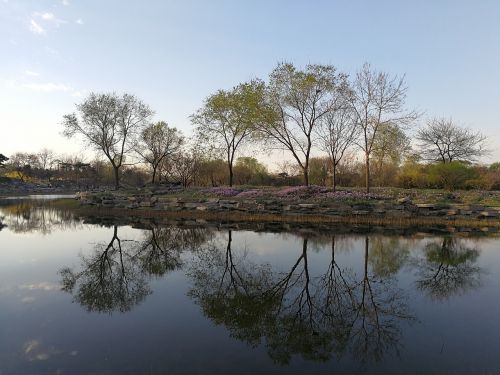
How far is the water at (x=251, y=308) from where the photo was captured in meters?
5.52

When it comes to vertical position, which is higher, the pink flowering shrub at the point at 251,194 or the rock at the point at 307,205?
the pink flowering shrub at the point at 251,194

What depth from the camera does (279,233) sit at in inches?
691

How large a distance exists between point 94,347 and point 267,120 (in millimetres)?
26309

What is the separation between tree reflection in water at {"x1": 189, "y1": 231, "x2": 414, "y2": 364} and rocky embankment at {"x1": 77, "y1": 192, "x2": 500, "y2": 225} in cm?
1057

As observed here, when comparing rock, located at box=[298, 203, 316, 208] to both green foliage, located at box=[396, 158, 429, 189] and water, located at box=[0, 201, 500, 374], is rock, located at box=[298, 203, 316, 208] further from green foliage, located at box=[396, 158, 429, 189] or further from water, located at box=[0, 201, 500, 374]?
green foliage, located at box=[396, 158, 429, 189]

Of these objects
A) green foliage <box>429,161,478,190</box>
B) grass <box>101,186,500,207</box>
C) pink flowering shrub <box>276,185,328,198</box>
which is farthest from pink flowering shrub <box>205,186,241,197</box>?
green foliage <box>429,161,478,190</box>

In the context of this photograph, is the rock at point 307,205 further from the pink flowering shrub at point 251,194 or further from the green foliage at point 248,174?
the green foliage at point 248,174

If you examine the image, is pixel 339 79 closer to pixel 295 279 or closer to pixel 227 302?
pixel 295 279

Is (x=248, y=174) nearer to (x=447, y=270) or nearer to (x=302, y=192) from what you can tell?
(x=302, y=192)

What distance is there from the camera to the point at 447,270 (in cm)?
1085

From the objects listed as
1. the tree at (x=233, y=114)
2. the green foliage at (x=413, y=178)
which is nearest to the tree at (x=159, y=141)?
the tree at (x=233, y=114)

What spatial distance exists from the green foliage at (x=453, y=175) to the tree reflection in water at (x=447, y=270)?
61.6ft

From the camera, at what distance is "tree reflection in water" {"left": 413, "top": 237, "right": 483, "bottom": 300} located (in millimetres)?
9195

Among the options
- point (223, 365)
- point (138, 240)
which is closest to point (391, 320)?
point (223, 365)
